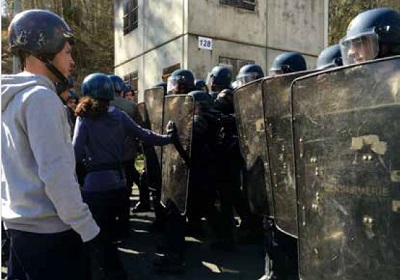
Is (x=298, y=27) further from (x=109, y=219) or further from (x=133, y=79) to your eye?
(x=109, y=219)

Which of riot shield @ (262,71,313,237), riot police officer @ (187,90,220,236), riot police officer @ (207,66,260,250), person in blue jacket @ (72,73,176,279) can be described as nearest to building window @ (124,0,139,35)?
riot police officer @ (207,66,260,250)

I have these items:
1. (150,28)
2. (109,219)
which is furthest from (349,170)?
(150,28)

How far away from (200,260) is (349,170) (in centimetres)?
312

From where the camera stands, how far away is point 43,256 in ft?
7.15

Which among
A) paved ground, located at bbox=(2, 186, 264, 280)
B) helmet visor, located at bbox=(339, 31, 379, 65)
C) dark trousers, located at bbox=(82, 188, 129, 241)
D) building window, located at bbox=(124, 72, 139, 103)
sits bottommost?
paved ground, located at bbox=(2, 186, 264, 280)

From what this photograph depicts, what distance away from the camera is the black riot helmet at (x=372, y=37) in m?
2.93

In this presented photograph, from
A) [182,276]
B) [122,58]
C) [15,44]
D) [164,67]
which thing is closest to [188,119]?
[182,276]

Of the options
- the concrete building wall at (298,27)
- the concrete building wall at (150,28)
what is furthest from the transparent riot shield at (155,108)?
the concrete building wall at (298,27)

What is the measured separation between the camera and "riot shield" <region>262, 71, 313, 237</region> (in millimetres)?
3303

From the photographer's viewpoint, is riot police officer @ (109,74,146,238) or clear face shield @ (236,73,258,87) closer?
clear face shield @ (236,73,258,87)

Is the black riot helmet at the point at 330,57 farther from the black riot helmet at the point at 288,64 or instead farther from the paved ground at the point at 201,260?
the paved ground at the point at 201,260

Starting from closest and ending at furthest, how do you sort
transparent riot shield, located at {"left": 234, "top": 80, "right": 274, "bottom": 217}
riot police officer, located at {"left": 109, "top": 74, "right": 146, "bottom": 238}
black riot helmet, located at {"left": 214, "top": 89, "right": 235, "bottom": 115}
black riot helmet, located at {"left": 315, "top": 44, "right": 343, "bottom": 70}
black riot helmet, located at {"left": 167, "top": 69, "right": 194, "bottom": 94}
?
1. transparent riot shield, located at {"left": 234, "top": 80, "right": 274, "bottom": 217}
2. black riot helmet, located at {"left": 315, "top": 44, "right": 343, "bottom": 70}
3. black riot helmet, located at {"left": 167, "top": 69, "right": 194, "bottom": 94}
4. black riot helmet, located at {"left": 214, "top": 89, "right": 235, "bottom": 115}
5. riot police officer, located at {"left": 109, "top": 74, "right": 146, "bottom": 238}

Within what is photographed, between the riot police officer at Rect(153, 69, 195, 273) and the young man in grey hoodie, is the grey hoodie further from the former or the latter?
the riot police officer at Rect(153, 69, 195, 273)

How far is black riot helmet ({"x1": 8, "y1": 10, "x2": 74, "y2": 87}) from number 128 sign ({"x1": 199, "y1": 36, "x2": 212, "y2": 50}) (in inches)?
398
